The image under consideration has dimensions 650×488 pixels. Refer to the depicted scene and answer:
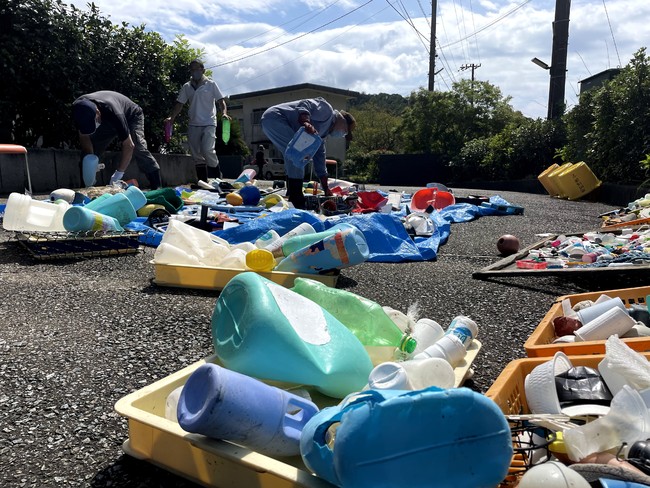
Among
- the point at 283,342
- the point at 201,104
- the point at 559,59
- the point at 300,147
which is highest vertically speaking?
the point at 559,59

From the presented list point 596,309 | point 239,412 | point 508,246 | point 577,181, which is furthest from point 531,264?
point 577,181

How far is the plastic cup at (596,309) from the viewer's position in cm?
215

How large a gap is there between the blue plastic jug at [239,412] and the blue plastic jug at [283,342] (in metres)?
0.14

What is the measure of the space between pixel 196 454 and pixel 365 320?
0.81 metres

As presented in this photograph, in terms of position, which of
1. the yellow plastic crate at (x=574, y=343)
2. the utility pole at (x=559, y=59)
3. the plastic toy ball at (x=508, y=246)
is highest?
the utility pole at (x=559, y=59)

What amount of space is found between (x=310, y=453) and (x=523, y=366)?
0.83 meters

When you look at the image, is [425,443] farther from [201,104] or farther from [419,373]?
[201,104]

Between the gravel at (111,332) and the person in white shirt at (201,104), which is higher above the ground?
the person in white shirt at (201,104)

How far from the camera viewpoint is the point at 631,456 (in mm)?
1090

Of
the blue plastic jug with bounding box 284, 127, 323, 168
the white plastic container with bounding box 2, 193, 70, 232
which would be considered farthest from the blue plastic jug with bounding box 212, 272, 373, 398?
the blue plastic jug with bounding box 284, 127, 323, 168

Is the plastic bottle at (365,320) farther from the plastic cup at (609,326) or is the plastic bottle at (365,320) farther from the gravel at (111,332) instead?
the plastic cup at (609,326)

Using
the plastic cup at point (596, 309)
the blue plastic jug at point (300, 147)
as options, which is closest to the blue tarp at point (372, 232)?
the plastic cup at point (596, 309)

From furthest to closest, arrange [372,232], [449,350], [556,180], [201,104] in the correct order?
[556,180] → [201,104] → [372,232] → [449,350]

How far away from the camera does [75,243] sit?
3746 mm
